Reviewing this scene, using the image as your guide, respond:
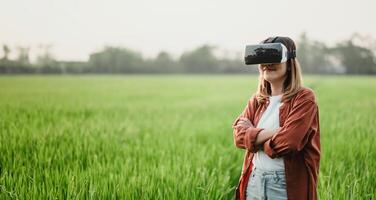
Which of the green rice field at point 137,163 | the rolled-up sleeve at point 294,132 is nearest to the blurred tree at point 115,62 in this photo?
the green rice field at point 137,163

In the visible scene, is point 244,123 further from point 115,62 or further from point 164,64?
point 164,64

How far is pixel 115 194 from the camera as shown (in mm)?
2518

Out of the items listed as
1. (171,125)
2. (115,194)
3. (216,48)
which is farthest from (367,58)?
(216,48)

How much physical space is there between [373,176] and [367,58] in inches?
1169

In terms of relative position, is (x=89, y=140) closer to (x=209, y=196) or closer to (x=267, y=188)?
(x=209, y=196)

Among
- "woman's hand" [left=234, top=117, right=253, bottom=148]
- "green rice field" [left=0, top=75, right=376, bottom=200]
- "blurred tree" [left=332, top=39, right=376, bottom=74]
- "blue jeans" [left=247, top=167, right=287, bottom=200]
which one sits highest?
"blurred tree" [left=332, top=39, right=376, bottom=74]

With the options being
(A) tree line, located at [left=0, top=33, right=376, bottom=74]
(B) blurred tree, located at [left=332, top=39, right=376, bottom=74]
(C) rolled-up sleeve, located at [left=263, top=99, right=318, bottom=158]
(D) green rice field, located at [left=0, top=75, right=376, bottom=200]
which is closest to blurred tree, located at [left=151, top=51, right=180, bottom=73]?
(A) tree line, located at [left=0, top=33, right=376, bottom=74]

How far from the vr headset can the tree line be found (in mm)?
19944

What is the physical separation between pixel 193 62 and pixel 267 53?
63.9 meters

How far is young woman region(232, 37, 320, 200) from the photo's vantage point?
174 cm

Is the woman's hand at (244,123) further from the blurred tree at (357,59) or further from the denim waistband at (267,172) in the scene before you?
the blurred tree at (357,59)

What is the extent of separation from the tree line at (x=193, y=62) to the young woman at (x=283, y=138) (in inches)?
785

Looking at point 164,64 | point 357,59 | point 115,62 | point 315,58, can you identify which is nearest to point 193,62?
point 164,64

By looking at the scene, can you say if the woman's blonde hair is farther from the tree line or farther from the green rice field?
the tree line
